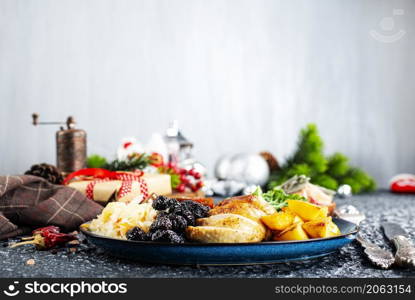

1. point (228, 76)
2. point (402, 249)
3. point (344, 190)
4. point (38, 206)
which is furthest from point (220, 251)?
point (228, 76)

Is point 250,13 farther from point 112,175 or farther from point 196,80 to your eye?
point 112,175

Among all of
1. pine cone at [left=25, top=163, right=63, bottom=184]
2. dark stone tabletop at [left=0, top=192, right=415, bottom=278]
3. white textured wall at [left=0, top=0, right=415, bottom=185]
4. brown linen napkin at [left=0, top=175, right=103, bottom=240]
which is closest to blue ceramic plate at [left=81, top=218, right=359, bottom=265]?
dark stone tabletop at [left=0, top=192, right=415, bottom=278]

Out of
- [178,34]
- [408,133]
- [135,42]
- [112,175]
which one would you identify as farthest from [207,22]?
[112,175]

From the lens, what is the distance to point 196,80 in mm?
2625

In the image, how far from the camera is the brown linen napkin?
117cm

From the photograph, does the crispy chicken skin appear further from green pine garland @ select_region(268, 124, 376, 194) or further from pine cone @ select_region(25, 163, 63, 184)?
green pine garland @ select_region(268, 124, 376, 194)

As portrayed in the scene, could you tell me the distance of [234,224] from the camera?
806mm

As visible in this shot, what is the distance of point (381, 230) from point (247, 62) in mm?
1551

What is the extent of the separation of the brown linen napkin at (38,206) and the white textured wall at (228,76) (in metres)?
1.30

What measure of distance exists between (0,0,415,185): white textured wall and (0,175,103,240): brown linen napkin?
1297 millimetres

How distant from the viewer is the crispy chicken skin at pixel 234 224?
0.79 metres

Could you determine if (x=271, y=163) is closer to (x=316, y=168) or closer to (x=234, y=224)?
(x=316, y=168)

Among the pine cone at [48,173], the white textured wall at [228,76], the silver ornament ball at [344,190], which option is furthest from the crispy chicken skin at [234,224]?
the white textured wall at [228,76]

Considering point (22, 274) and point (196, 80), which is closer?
point (22, 274)
